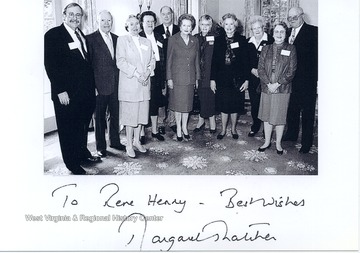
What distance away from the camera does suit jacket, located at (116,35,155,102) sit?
8.15ft

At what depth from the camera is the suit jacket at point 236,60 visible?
2.62 metres

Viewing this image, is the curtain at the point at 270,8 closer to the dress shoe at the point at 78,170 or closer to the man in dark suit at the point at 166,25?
the man in dark suit at the point at 166,25

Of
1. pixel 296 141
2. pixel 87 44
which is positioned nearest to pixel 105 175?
pixel 87 44

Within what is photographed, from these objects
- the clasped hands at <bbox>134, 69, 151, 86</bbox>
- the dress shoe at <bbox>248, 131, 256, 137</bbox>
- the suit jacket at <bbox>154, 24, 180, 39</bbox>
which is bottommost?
the dress shoe at <bbox>248, 131, 256, 137</bbox>

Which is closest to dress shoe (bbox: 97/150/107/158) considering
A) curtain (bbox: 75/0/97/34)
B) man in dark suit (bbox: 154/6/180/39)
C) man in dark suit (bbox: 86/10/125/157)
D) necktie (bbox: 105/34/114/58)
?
man in dark suit (bbox: 86/10/125/157)

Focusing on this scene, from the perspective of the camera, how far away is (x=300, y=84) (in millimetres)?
2488

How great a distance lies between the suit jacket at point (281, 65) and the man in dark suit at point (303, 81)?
34 mm

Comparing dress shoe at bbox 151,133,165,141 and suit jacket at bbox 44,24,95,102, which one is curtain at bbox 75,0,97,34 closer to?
suit jacket at bbox 44,24,95,102

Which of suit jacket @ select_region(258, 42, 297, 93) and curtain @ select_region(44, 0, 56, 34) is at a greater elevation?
curtain @ select_region(44, 0, 56, 34)

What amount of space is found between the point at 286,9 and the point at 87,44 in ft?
4.01

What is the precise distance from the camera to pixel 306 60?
7.96 ft
